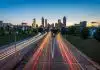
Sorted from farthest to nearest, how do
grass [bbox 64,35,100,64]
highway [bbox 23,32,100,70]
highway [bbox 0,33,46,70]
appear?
1. grass [bbox 64,35,100,64]
2. highway [bbox 0,33,46,70]
3. highway [bbox 23,32,100,70]

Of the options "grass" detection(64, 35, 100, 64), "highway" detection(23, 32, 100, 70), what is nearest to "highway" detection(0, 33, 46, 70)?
"highway" detection(23, 32, 100, 70)

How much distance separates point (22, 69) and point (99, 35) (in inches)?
1835

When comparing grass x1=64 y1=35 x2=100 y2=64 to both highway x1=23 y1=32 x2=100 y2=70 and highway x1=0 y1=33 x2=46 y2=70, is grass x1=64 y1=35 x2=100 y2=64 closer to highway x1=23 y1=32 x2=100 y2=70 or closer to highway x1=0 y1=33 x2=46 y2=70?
highway x1=23 y1=32 x2=100 y2=70

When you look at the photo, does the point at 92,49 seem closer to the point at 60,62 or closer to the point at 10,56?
the point at 60,62

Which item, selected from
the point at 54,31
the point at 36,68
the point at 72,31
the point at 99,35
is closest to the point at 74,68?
the point at 36,68

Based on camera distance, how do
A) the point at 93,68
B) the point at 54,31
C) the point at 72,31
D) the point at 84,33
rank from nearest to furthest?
the point at 93,68, the point at 84,33, the point at 54,31, the point at 72,31

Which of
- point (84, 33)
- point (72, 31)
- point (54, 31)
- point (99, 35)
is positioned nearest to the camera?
point (99, 35)

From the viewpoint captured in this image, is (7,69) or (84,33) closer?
(7,69)

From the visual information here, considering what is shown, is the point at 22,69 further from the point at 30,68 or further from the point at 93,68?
the point at 93,68

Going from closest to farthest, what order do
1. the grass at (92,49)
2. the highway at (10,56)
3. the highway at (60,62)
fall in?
the highway at (60,62), the highway at (10,56), the grass at (92,49)

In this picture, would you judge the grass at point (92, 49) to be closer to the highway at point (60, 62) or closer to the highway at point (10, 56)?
the highway at point (60, 62)

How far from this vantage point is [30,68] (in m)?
33.0

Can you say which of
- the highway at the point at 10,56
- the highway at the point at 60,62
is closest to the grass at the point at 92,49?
the highway at the point at 60,62

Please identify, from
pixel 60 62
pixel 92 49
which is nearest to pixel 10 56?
pixel 60 62
